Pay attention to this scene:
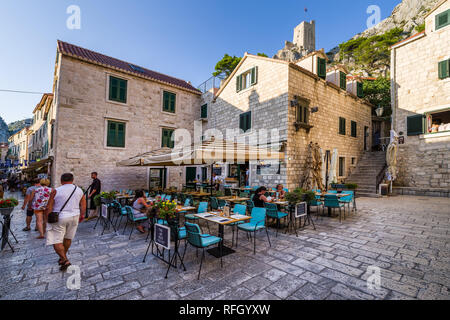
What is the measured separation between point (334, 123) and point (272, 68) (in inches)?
227

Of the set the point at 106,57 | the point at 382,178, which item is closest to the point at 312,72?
the point at 382,178

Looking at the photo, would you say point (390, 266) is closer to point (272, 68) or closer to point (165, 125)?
point (272, 68)

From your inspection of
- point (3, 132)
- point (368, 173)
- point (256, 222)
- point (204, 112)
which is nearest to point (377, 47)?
point (368, 173)

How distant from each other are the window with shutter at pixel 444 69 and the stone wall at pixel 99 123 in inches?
671

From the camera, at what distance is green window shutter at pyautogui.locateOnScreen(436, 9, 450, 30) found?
11.6 metres

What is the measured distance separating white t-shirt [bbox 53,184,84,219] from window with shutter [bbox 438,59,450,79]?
18.2m

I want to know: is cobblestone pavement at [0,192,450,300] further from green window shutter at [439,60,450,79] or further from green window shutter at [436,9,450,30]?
green window shutter at [436,9,450,30]

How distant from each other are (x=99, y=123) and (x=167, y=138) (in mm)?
4197

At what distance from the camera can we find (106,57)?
45.6ft

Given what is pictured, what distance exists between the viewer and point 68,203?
11.8ft

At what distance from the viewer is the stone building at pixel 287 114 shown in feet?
35.8

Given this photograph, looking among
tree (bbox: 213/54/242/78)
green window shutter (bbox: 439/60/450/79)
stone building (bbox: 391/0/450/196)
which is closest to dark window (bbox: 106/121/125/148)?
stone building (bbox: 391/0/450/196)
